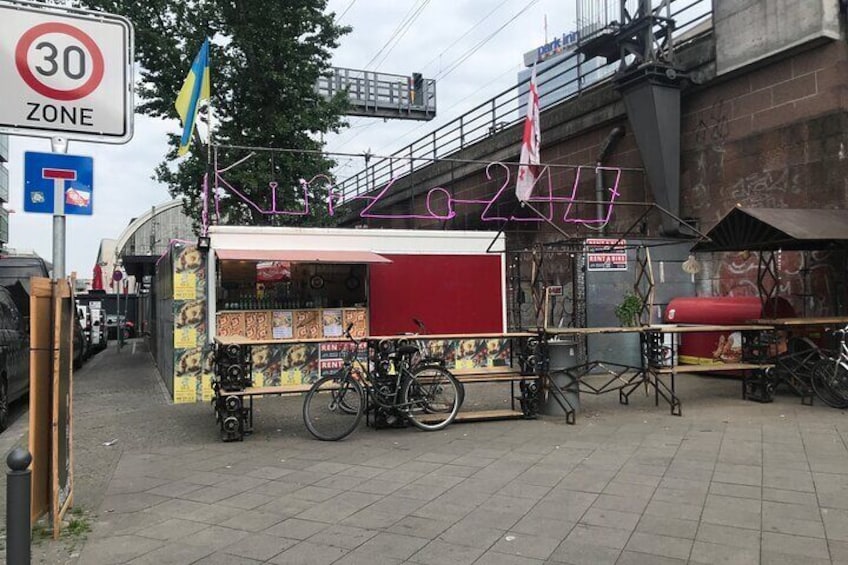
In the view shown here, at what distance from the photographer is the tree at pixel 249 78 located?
56.4 ft

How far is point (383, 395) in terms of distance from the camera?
7.74m

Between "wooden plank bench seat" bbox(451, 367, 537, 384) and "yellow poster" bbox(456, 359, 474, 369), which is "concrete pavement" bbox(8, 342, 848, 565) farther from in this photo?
"yellow poster" bbox(456, 359, 474, 369)

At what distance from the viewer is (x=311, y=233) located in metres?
11.4

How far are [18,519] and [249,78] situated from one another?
16752 mm

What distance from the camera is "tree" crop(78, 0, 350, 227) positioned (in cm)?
1720

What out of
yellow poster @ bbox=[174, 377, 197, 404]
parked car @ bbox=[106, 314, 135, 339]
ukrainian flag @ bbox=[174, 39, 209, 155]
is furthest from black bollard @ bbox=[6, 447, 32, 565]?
parked car @ bbox=[106, 314, 135, 339]

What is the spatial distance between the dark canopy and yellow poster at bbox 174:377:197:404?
27.0 feet

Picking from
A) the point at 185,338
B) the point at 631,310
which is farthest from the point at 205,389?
the point at 631,310

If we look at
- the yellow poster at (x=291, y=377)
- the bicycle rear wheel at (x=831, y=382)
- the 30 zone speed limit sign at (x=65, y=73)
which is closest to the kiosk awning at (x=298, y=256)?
the yellow poster at (x=291, y=377)

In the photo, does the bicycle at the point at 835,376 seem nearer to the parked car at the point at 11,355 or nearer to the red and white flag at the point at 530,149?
the red and white flag at the point at 530,149

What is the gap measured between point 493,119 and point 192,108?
10875 millimetres

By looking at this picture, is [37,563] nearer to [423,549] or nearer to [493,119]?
[423,549]

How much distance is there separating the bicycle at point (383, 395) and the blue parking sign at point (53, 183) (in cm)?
375

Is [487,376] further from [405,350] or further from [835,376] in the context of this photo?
[835,376]
